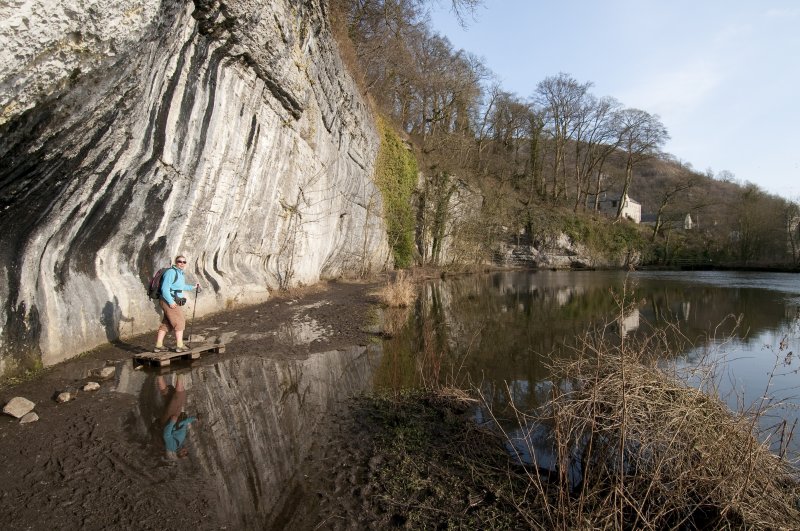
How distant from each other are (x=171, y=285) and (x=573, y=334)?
8617mm

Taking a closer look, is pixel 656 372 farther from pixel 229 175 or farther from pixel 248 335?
pixel 229 175

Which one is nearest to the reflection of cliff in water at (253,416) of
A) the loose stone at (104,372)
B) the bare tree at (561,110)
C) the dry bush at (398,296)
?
the loose stone at (104,372)

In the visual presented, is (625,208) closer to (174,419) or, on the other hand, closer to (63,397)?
(174,419)

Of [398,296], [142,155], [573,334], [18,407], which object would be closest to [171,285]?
[142,155]

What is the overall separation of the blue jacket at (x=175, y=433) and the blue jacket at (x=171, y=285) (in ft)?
8.33

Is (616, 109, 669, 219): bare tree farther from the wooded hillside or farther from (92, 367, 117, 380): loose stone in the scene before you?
(92, 367, 117, 380): loose stone

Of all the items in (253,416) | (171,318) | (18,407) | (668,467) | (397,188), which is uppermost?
(397,188)

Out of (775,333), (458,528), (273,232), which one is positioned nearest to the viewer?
(458,528)

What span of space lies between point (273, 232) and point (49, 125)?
8771 millimetres

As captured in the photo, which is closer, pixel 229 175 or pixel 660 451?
pixel 660 451

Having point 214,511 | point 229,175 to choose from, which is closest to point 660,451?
point 214,511

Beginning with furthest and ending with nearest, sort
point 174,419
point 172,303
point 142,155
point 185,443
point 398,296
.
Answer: point 398,296 < point 142,155 < point 172,303 < point 174,419 < point 185,443

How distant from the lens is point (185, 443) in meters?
4.23

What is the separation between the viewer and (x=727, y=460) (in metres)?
3.35
